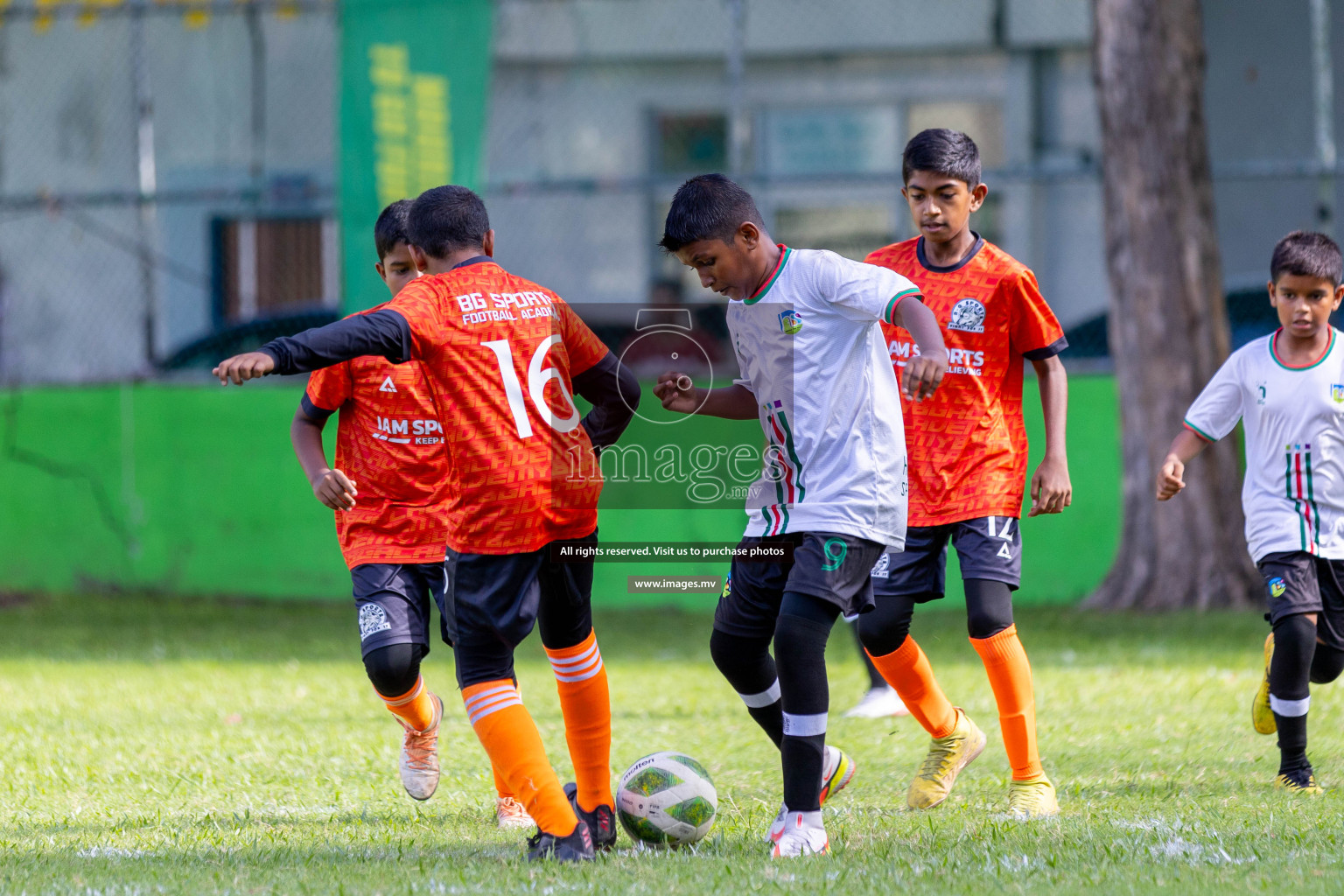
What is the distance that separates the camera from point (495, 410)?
12.7 feet

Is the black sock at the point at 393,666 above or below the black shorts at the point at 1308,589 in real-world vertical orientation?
below

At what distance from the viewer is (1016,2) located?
16.3 metres

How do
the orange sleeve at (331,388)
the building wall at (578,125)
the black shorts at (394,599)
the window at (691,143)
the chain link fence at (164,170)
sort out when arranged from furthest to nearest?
the window at (691,143), the chain link fence at (164,170), the building wall at (578,125), the orange sleeve at (331,388), the black shorts at (394,599)

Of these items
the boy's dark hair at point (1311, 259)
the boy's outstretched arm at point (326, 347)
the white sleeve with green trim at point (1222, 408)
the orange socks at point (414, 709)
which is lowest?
the orange socks at point (414, 709)

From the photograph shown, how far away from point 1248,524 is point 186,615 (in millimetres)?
7771

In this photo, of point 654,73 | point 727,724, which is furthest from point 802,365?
point 654,73

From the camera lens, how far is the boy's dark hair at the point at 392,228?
489 centimetres

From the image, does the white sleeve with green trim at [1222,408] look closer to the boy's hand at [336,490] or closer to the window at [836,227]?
the boy's hand at [336,490]

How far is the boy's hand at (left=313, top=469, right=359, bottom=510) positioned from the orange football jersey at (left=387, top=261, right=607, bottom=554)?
31 centimetres

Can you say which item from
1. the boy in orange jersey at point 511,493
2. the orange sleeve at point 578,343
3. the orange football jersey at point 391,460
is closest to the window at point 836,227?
the orange football jersey at point 391,460

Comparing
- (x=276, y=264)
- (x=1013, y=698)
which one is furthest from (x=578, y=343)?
(x=276, y=264)

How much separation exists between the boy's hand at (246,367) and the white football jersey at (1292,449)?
3.02 m

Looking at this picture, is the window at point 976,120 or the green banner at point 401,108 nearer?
the green banner at point 401,108

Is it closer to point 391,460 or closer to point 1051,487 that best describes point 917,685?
point 1051,487
